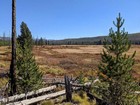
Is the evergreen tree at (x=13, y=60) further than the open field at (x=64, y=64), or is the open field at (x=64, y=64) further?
the open field at (x=64, y=64)

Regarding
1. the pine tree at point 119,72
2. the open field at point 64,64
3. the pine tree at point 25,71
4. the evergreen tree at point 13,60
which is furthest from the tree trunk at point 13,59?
the open field at point 64,64

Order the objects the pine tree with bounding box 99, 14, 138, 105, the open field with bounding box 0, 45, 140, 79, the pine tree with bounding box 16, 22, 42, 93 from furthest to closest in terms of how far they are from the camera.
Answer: the open field with bounding box 0, 45, 140, 79 < the pine tree with bounding box 16, 22, 42, 93 < the pine tree with bounding box 99, 14, 138, 105

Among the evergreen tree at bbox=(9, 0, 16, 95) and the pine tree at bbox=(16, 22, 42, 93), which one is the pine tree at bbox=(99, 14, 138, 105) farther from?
the evergreen tree at bbox=(9, 0, 16, 95)

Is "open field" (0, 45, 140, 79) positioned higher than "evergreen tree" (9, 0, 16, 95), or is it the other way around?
"evergreen tree" (9, 0, 16, 95)

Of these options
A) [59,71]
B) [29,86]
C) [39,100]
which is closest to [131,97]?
[39,100]

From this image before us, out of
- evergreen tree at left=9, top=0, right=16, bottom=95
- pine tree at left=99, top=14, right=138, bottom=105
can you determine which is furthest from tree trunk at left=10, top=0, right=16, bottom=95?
pine tree at left=99, top=14, right=138, bottom=105

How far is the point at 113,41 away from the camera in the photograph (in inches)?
763

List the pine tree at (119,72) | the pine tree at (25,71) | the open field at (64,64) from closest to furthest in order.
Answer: the pine tree at (119,72) → the pine tree at (25,71) → the open field at (64,64)

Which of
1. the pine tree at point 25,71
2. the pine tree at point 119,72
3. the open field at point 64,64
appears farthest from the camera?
the open field at point 64,64

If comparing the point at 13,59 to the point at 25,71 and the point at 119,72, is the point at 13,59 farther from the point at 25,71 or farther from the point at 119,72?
the point at 119,72

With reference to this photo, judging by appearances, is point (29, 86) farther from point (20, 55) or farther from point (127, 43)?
point (127, 43)

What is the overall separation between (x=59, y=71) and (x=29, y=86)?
3005cm

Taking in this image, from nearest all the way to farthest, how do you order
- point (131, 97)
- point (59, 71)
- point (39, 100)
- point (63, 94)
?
1. point (39, 100)
2. point (131, 97)
3. point (63, 94)
4. point (59, 71)

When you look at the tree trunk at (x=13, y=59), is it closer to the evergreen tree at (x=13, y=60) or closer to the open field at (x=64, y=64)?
the evergreen tree at (x=13, y=60)
